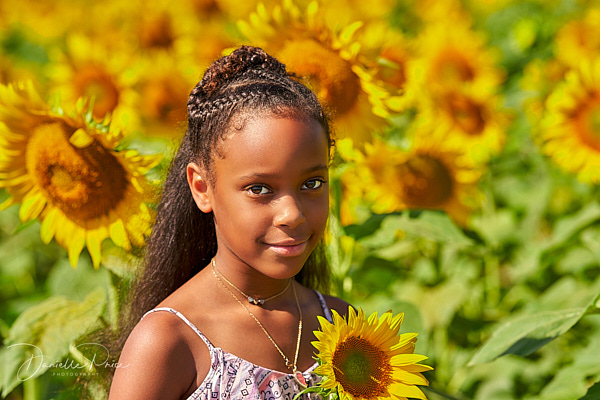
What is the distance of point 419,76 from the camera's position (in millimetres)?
2785

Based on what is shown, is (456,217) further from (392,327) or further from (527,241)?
(392,327)

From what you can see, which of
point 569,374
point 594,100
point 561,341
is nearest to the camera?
point 569,374

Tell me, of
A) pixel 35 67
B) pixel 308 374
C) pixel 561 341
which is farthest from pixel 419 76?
pixel 35 67

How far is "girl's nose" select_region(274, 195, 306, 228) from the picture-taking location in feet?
3.89

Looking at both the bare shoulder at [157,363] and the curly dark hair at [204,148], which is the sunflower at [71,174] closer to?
the curly dark hair at [204,148]

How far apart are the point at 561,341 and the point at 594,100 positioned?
2.72 ft

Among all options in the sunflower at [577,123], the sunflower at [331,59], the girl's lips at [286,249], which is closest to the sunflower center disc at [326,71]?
the sunflower at [331,59]

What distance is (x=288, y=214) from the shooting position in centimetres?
119

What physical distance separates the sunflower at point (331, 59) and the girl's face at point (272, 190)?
2.00ft

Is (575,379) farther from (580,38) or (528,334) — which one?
(580,38)

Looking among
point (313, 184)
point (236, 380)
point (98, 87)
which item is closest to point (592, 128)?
point (98, 87)

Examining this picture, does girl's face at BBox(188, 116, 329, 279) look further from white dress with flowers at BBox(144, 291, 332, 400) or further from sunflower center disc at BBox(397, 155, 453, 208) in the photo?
sunflower center disc at BBox(397, 155, 453, 208)

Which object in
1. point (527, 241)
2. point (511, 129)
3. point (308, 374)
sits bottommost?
point (527, 241)

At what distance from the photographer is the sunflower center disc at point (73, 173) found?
159 cm
